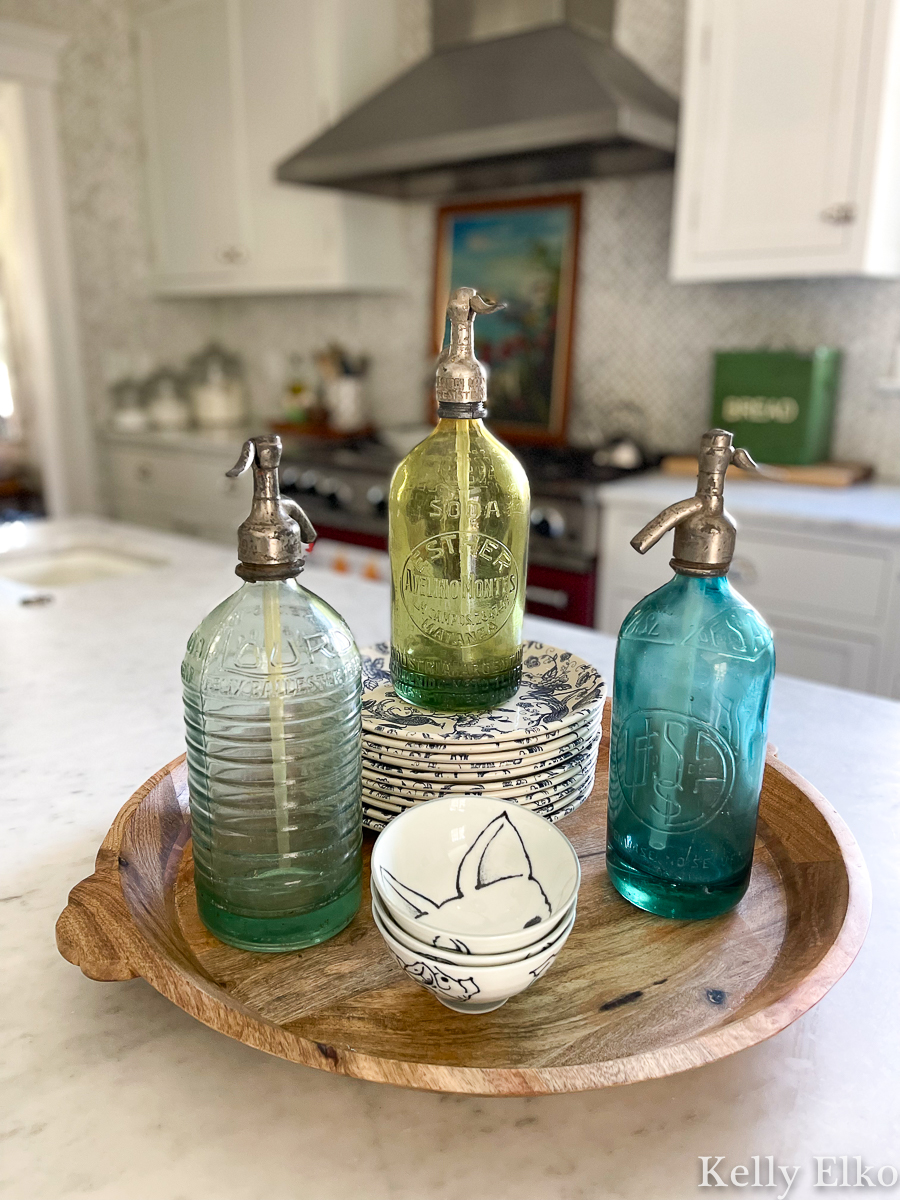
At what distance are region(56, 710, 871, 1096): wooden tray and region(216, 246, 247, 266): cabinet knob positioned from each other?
3.10m

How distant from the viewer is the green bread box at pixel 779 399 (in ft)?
7.63

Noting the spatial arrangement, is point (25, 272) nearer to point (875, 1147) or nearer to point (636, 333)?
point (636, 333)

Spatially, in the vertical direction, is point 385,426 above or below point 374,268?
below

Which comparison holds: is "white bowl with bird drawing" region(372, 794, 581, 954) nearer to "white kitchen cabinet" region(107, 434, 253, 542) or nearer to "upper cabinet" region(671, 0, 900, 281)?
"upper cabinet" region(671, 0, 900, 281)

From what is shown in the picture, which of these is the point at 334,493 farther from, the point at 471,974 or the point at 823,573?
the point at 471,974

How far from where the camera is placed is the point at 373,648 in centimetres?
88

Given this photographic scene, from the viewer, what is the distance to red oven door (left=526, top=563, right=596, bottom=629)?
7.88 feet

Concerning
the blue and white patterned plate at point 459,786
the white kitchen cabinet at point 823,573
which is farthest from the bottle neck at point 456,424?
the white kitchen cabinet at point 823,573

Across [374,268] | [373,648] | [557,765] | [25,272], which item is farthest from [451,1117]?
[25,272]

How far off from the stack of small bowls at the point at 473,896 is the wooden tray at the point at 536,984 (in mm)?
40

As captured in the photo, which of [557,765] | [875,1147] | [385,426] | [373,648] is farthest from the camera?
[385,426]

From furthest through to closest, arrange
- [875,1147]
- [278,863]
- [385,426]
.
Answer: [385,426]
[278,863]
[875,1147]

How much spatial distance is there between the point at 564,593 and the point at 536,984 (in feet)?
6.15

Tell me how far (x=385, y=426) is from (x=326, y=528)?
2.43ft
